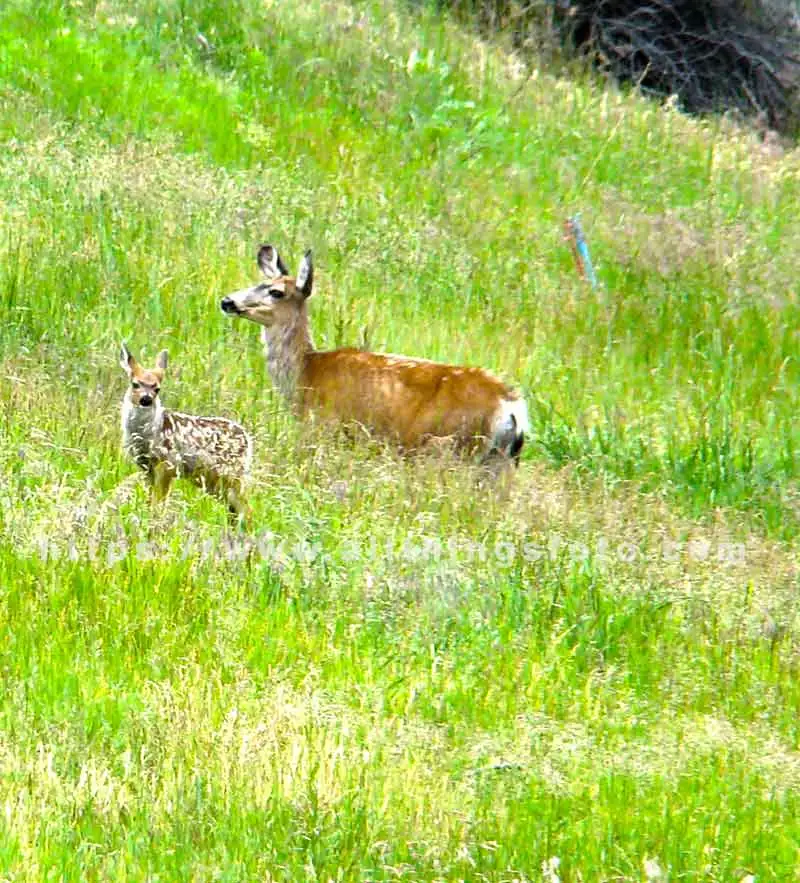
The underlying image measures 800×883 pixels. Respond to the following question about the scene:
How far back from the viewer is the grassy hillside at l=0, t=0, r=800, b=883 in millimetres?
5895

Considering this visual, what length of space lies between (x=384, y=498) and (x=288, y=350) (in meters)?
2.41

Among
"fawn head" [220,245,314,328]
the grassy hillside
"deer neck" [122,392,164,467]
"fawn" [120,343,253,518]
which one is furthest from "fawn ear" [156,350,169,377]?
"fawn head" [220,245,314,328]

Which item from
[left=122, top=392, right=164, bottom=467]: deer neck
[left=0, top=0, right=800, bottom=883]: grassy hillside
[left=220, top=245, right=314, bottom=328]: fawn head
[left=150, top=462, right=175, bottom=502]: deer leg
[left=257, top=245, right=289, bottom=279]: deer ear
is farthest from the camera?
[left=257, top=245, right=289, bottom=279]: deer ear

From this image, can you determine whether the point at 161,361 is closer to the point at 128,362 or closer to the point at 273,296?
the point at 128,362

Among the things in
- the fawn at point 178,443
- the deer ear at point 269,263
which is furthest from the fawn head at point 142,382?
the deer ear at point 269,263

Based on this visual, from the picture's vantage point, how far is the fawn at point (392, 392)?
32.8 feet

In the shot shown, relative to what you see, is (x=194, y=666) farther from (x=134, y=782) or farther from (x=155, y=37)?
(x=155, y=37)

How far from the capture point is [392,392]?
10.3m

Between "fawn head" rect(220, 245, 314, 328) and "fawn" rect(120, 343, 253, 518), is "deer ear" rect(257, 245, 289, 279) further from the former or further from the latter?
"fawn" rect(120, 343, 253, 518)

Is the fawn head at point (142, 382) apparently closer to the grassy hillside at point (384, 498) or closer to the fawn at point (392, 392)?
the grassy hillside at point (384, 498)

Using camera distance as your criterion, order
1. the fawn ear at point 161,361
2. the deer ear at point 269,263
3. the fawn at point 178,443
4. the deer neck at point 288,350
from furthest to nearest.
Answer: the deer ear at point 269,263
the deer neck at point 288,350
the fawn ear at point 161,361
the fawn at point 178,443

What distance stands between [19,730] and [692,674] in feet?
8.31

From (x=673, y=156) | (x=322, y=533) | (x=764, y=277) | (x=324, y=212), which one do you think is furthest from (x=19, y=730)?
(x=673, y=156)

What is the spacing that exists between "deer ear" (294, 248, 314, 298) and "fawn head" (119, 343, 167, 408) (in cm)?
189
